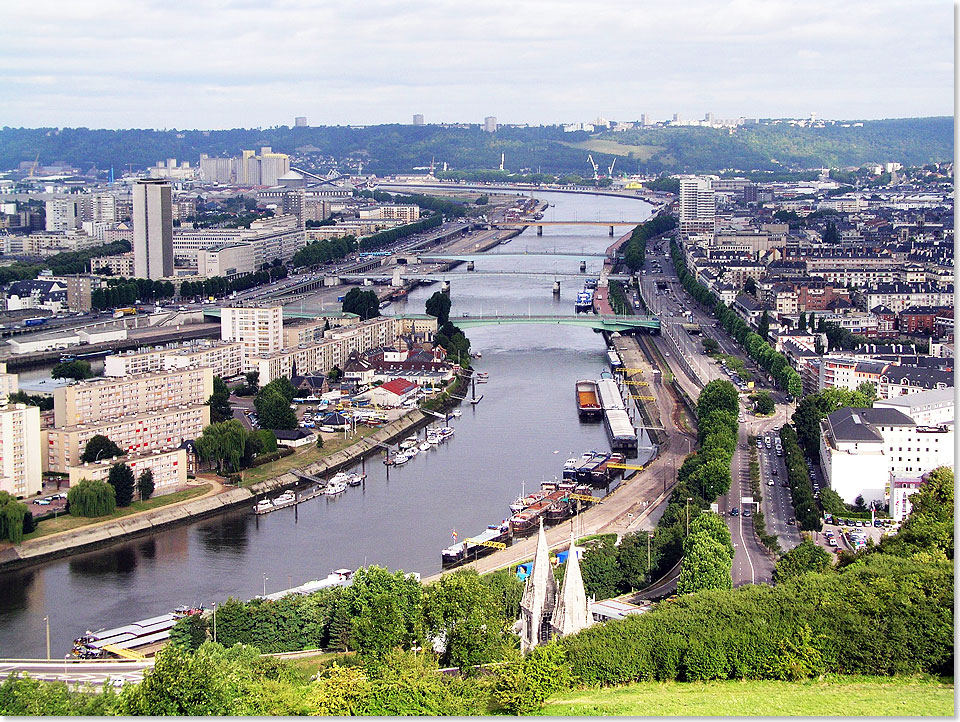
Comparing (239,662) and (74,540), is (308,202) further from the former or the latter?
(239,662)

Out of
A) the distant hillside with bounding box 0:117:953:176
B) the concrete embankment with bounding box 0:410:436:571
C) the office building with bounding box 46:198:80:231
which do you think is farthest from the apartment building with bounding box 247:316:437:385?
the distant hillside with bounding box 0:117:953:176

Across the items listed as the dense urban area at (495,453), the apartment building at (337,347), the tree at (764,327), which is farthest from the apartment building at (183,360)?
the tree at (764,327)

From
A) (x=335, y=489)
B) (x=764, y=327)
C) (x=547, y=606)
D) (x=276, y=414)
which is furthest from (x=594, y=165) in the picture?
(x=547, y=606)

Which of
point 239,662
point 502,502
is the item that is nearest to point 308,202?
point 502,502

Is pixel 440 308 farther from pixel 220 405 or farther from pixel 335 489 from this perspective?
pixel 335 489

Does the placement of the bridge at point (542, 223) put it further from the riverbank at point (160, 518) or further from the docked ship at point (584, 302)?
the riverbank at point (160, 518)

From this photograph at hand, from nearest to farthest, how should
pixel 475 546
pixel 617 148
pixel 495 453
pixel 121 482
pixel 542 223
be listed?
pixel 475 546
pixel 121 482
pixel 495 453
pixel 542 223
pixel 617 148
